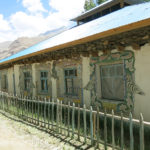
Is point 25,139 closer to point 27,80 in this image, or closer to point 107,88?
point 107,88

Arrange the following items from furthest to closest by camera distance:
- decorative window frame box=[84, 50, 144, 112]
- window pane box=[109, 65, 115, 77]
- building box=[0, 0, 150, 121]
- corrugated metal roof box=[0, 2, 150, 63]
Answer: window pane box=[109, 65, 115, 77], decorative window frame box=[84, 50, 144, 112], building box=[0, 0, 150, 121], corrugated metal roof box=[0, 2, 150, 63]

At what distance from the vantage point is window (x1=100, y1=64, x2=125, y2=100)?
18.4 ft

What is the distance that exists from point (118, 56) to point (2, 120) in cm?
497

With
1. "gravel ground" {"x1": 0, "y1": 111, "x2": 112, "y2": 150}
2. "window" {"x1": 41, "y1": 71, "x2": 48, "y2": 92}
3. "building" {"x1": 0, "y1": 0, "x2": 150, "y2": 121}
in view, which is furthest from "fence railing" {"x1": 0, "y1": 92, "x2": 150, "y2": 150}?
"window" {"x1": 41, "y1": 71, "x2": 48, "y2": 92}

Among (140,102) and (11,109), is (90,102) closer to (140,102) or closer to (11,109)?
(140,102)

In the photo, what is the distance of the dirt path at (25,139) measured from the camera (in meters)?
3.90

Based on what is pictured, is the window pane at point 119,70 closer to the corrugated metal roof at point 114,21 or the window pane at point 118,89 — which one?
the window pane at point 118,89

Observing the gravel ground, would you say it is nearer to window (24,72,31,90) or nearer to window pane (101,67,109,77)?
window pane (101,67,109,77)

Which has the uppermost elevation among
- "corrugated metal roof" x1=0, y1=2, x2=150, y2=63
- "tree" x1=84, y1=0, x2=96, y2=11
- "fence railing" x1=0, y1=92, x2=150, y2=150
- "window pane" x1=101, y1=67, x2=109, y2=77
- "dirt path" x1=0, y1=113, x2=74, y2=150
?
"tree" x1=84, y1=0, x2=96, y2=11

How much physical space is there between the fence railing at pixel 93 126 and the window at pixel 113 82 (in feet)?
2.88

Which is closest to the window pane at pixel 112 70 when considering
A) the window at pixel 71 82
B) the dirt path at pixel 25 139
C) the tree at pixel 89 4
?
the window at pixel 71 82

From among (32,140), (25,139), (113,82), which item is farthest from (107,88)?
(25,139)

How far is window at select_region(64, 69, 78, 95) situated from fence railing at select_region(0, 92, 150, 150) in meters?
2.35

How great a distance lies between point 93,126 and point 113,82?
7.59ft
